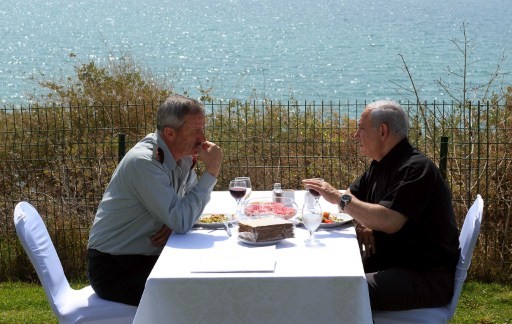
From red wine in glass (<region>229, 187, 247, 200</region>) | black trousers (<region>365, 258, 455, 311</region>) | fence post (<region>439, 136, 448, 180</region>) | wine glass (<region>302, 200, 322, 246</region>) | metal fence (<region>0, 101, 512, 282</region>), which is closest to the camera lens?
wine glass (<region>302, 200, 322, 246</region>)

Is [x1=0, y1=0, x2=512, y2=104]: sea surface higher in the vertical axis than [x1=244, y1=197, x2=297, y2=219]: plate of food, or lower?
higher

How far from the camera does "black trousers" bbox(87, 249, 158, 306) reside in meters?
4.55

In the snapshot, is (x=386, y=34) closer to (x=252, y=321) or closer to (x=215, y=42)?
(x=215, y=42)

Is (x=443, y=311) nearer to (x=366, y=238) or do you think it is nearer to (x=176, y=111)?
(x=366, y=238)

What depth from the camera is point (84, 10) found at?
7000cm

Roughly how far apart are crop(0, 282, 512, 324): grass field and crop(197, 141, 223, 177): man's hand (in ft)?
6.61

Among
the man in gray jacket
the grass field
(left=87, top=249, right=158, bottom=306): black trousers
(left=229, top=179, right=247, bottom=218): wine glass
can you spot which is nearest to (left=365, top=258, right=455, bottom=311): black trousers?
(left=229, top=179, right=247, bottom=218): wine glass

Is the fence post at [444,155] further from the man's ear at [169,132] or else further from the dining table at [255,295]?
the dining table at [255,295]

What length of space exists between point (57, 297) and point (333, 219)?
1453 millimetres

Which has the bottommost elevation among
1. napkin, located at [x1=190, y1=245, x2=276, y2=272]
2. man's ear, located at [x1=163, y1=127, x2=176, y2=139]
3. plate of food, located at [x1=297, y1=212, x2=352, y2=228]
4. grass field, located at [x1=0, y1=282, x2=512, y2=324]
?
grass field, located at [x1=0, y1=282, x2=512, y2=324]

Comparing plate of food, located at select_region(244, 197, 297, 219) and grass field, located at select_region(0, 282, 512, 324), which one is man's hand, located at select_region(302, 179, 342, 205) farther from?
grass field, located at select_region(0, 282, 512, 324)

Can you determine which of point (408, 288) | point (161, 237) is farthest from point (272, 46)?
point (408, 288)

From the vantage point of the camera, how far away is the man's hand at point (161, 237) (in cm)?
457

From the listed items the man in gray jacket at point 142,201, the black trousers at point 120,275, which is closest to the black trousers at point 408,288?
the man in gray jacket at point 142,201
